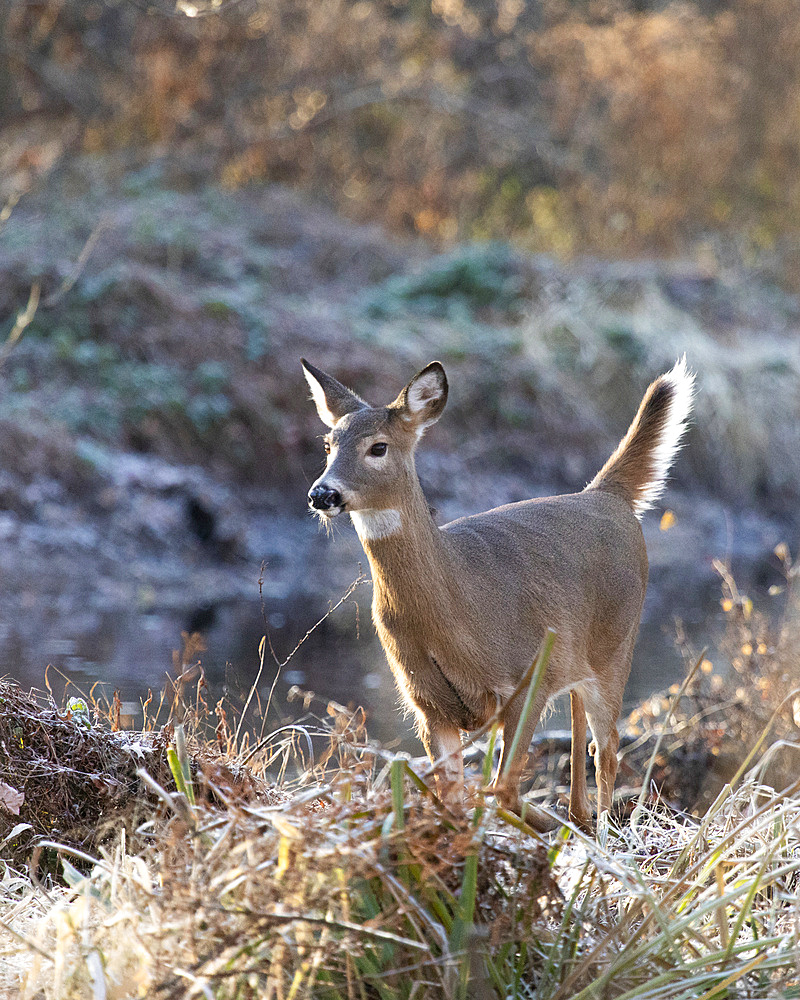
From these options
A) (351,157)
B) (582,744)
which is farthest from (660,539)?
(582,744)

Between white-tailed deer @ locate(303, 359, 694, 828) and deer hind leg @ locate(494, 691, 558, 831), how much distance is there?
1 centimetres

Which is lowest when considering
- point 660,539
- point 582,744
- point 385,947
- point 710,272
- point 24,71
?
point 660,539

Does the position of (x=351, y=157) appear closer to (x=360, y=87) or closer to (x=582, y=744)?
(x=360, y=87)

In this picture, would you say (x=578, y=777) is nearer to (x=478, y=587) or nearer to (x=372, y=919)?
(x=478, y=587)

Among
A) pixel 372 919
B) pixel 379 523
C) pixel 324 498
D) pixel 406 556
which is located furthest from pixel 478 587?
pixel 372 919

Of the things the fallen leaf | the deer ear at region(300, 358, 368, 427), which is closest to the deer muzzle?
the deer ear at region(300, 358, 368, 427)

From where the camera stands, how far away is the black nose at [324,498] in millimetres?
4488

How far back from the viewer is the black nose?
14.7 feet

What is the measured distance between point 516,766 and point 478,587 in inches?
41.2

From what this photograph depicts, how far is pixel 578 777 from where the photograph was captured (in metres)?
5.28

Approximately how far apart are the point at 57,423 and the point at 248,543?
2.05 meters

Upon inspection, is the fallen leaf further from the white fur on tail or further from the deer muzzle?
the white fur on tail

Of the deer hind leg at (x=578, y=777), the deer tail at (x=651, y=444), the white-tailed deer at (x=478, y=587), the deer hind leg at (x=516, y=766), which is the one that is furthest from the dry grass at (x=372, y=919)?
the deer tail at (x=651, y=444)

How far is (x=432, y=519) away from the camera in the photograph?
483 centimetres
